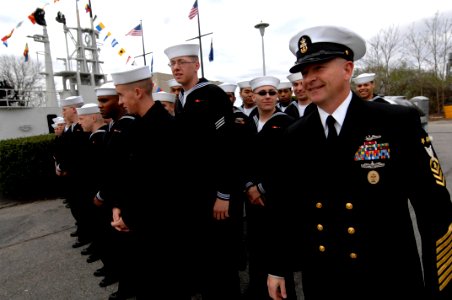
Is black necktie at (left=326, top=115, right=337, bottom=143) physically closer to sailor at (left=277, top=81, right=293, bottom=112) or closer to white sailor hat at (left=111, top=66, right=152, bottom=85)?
white sailor hat at (left=111, top=66, right=152, bottom=85)

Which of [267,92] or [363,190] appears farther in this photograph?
[267,92]

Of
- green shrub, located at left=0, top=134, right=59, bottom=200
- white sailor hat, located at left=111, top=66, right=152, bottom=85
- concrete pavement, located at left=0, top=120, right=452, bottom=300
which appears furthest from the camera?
green shrub, located at left=0, top=134, right=59, bottom=200

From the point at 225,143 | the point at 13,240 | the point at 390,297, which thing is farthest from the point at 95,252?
the point at 390,297

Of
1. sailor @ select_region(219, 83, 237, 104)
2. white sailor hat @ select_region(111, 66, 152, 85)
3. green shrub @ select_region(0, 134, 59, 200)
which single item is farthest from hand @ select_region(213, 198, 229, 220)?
green shrub @ select_region(0, 134, 59, 200)

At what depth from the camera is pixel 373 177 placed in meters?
1.50

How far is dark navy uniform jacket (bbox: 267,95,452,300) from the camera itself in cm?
143

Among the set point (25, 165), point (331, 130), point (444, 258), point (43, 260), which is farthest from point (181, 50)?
point (25, 165)

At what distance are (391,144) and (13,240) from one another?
6.53 meters

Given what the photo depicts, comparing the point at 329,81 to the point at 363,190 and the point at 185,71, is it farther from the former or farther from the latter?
the point at 185,71

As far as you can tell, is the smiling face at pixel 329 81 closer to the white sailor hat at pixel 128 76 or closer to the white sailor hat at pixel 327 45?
the white sailor hat at pixel 327 45

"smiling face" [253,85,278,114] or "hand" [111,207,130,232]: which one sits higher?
"smiling face" [253,85,278,114]

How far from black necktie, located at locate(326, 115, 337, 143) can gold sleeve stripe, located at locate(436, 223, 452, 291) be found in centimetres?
63

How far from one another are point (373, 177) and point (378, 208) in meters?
0.14

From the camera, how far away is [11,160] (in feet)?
27.0
